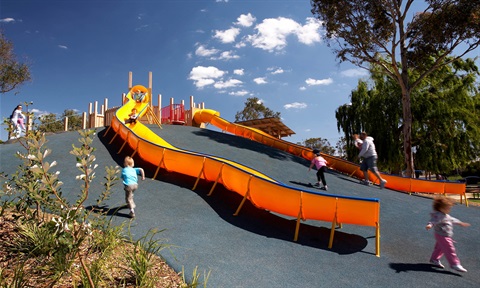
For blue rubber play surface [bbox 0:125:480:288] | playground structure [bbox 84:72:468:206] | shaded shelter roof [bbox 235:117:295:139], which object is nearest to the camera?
blue rubber play surface [bbox 0:125:480:288]

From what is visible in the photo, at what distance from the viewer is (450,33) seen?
17.4 metres

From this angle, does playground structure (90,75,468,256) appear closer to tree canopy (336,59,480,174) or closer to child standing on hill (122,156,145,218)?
child standing on hill (122,156,145,218)

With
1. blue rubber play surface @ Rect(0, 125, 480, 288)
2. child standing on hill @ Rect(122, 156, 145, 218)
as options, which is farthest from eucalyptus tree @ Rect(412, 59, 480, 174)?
child standing on hill @ Rect(122, 156, 145, 218)

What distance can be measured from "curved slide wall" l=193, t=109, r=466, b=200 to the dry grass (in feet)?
35.0

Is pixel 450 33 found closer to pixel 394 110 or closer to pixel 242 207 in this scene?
pixel 394 110

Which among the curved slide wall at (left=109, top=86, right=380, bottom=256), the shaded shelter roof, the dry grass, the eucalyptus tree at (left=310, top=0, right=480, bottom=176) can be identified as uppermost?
the eucalyptus tree at (left=310, top=0, right=480, bottom=176)

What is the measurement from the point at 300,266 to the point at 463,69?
25.6 m

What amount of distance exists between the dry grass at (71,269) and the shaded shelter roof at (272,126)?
67.1 ft

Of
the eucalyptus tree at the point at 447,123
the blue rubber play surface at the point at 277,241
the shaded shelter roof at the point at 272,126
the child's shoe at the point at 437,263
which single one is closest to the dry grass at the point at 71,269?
the blue rubber play surface at the point at 277,241

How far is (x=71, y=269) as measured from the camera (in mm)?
3473

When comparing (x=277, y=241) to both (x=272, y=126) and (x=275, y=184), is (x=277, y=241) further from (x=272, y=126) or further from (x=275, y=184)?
(x=272, y=126)

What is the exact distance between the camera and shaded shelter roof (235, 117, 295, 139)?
956 inches

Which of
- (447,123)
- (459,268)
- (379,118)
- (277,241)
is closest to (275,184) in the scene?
(277,241)

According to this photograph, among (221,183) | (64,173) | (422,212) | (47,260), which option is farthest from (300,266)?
(64,173)
